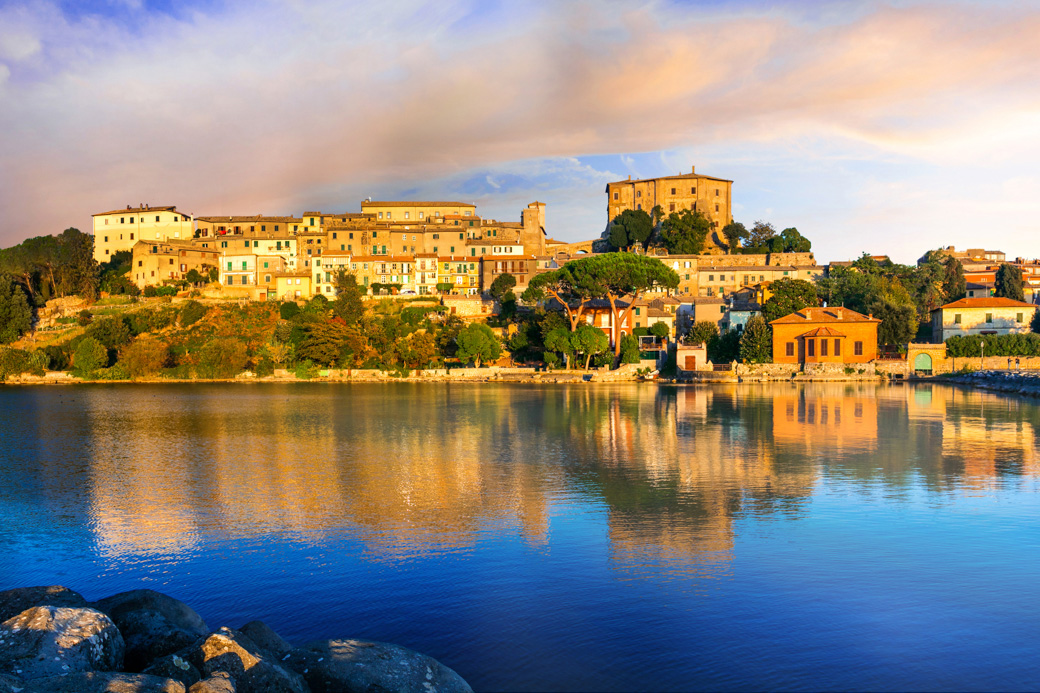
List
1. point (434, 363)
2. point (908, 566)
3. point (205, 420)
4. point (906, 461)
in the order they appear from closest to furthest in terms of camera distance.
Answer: point (908, 566), point (906, 461), point (205, 420), point (434, 363)

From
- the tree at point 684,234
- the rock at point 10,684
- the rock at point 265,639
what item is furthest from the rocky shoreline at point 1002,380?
the rock at point 10,684

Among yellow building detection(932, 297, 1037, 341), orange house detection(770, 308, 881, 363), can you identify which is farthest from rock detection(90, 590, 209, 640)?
yellow building detection(932, 297, 1037, 341)

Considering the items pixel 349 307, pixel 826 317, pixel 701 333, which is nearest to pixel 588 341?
pixel 701 333

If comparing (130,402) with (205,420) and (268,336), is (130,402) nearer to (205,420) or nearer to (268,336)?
(205,420)

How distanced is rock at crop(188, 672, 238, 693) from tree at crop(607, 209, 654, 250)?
88.4 meters

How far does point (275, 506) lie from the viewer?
1449cm

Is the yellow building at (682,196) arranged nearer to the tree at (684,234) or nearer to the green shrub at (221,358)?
the tree at (684,234)

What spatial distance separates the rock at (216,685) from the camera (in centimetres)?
520

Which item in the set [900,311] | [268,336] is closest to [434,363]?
[268,336]

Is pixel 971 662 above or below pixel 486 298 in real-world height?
below

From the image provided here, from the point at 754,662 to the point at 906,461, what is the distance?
14.6 m

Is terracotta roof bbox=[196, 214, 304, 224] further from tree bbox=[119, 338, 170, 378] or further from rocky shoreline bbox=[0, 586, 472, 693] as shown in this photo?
rocky shoreline bbox=[0, 586, 472, 693]

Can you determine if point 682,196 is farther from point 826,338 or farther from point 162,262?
point 162,262

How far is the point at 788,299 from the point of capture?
200ft
